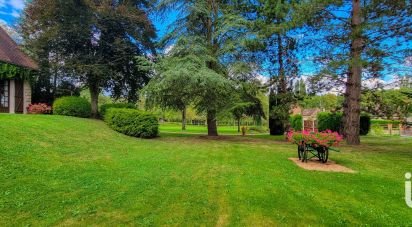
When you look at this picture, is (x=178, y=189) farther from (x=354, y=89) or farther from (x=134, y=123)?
(x=354, y=89)

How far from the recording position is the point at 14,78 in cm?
1477

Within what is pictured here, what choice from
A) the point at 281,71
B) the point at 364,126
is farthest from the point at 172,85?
the point at 364,126

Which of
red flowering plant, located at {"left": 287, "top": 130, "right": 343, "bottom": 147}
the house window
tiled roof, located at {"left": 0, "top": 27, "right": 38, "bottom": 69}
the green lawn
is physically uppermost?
tiled roof, located at {"left": 0, "top": 27, "right": 38, "bottom": 69}

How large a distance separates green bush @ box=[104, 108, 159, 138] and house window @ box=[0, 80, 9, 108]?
6.82 meters

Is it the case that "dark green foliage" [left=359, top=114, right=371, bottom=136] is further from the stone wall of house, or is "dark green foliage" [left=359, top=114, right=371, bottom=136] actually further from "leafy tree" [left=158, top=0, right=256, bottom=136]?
the stone wall of house

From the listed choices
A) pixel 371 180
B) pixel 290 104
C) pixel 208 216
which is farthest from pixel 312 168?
pixel 290 104

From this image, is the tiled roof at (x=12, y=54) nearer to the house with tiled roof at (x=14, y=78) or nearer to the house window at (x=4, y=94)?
the house with tiled roof at (x=14, y=78)

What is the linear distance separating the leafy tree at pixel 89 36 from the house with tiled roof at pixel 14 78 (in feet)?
3.14

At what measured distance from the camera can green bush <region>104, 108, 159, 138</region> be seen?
39.1 feet

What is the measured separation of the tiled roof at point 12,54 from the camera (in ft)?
47.0

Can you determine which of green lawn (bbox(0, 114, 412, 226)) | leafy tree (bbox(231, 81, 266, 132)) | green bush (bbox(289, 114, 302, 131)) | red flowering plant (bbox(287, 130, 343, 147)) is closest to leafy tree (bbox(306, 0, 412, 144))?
red flowering plant (bbox(287, 130, 343, 147))

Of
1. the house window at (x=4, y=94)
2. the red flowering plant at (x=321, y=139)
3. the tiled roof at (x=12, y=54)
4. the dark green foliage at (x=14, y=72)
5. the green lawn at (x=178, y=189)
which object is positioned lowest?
the green lawn at (x=178, y=189)

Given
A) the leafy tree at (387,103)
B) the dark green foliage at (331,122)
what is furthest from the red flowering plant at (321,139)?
the dark green foliage at (331,122)

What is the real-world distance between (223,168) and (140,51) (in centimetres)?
1290
